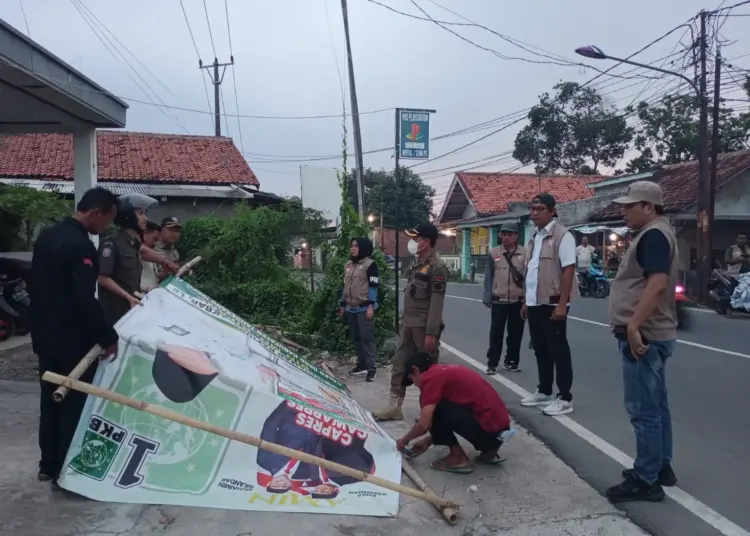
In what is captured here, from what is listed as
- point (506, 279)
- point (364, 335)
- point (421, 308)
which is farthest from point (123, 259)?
point (506, 279)

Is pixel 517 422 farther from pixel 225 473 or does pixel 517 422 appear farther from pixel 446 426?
pixel 225 473

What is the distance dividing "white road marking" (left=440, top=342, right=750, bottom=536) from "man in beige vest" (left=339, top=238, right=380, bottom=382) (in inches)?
60.6

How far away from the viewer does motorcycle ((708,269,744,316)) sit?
13.4 meters

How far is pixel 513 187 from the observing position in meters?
36.2

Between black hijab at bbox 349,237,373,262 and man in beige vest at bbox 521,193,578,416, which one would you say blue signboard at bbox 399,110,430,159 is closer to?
black hijab at bbox 349,237,373,262

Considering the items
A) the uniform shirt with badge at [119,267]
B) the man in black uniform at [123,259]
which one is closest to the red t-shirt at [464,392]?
the man in black uniform at [123,259]

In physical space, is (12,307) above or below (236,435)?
above

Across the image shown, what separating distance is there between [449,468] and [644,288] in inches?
67.9

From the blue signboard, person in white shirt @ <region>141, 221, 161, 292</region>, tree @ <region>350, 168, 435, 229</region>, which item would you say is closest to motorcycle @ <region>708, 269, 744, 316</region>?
the blue signboard

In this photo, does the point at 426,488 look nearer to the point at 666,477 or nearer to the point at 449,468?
the point at 449,468

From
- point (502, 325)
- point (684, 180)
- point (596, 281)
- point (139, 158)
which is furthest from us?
point (139, 158)

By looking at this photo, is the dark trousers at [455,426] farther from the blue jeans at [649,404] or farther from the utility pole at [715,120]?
the utility pole at [715,120]

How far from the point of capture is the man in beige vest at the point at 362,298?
7.09 m

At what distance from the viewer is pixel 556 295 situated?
5.67 m
